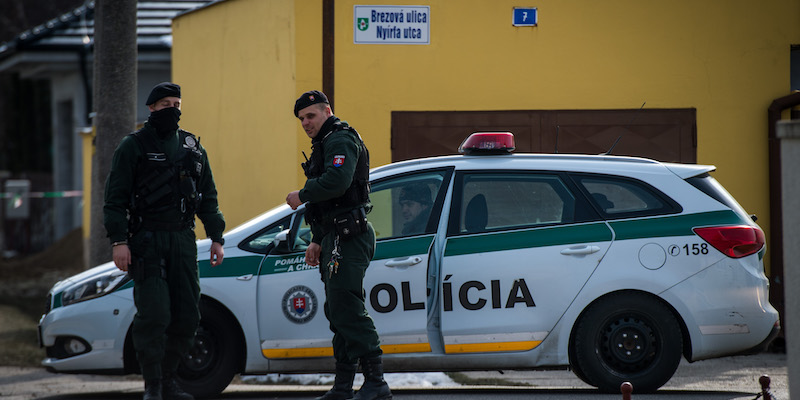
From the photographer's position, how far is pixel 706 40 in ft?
31.8

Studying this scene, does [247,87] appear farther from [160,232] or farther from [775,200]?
[775,200]

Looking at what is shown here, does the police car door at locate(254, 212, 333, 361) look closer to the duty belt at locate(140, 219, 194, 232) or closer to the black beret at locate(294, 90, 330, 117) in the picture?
the duty belt at locate(140, 219, 194, 232)

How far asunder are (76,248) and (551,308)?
12.8 meters

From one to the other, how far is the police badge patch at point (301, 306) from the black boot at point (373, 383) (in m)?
0.73

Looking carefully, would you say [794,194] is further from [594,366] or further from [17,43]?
[17,43]

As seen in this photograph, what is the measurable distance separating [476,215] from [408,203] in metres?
0.44

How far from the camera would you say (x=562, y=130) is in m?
9.78

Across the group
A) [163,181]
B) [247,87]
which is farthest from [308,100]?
[247,87]

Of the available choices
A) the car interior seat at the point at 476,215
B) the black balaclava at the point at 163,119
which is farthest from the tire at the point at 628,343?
the black balaclava at the point at 163,119

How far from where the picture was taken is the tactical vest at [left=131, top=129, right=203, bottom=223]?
18.4 ft

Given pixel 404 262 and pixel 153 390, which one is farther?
pixel 404 262

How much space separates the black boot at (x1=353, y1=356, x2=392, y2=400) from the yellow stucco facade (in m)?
4.35

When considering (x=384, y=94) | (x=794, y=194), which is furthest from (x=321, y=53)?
(x=794, y=194)

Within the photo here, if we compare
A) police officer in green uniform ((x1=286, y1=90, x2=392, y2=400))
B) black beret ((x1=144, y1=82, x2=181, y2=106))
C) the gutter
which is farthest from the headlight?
the gutter
